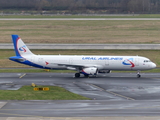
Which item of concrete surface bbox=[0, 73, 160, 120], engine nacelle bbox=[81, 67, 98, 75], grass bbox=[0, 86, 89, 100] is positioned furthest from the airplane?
grass bbox=[0, 86, 89, 100]

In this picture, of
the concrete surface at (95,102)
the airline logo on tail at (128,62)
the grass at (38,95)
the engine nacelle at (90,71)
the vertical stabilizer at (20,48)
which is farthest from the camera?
A: the vertical stabilizer at (20,48)

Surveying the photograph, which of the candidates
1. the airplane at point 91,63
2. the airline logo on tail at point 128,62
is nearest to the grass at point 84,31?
the airplane at point 91,63

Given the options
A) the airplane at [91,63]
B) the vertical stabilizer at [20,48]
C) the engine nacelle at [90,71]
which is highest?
the vertical stabilizer at [20,48]

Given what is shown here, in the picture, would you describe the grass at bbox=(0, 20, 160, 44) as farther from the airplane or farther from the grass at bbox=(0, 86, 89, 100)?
the grass at bbox=(0, 86, 89, 100)

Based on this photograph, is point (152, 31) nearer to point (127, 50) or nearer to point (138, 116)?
point (127, 50)

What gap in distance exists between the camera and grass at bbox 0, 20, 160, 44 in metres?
92.1

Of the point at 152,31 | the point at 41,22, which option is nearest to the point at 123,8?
the point at 41,22

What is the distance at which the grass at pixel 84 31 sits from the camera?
9206 centimetres

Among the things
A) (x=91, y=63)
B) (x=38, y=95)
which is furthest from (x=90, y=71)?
(x=38, y=95)

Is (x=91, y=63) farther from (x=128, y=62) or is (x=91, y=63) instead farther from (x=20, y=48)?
(x=20, y=48)

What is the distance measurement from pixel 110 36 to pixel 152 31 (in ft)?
56.2

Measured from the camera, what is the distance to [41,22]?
134 metres

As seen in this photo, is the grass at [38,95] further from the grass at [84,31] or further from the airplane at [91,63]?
the grass at [84,31]

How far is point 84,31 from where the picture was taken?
110 metres
